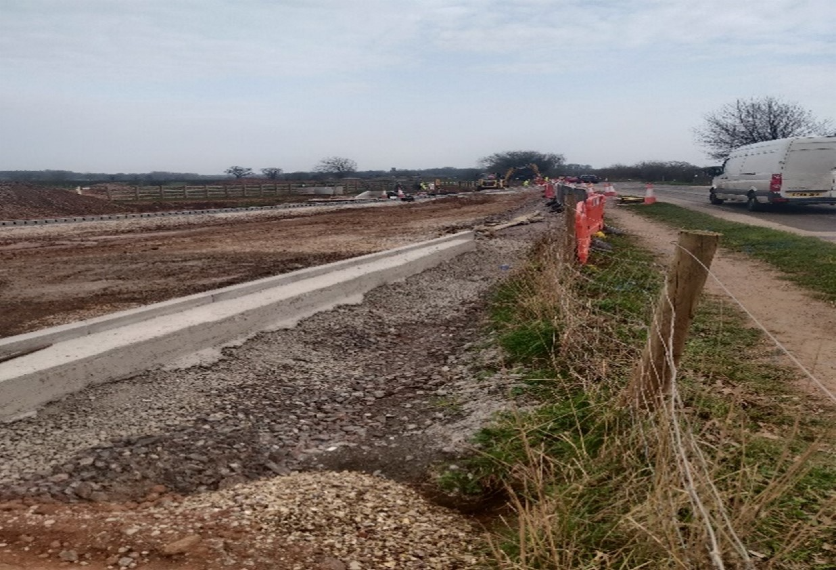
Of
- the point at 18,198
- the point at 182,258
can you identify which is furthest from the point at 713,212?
the point at 18,198

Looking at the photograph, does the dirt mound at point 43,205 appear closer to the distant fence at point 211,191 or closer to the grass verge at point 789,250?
the distant fence at point 211,191

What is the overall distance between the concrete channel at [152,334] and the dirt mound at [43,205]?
19353 mm

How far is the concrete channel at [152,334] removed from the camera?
4613 millimetres

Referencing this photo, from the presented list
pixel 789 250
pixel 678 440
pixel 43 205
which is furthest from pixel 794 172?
pixel 43 205

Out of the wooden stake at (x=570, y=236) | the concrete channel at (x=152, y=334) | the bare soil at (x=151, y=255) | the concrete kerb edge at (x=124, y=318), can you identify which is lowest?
the bare soil at (x=151, y=255)

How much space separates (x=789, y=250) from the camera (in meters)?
12.0

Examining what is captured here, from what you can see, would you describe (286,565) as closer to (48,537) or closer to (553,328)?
(48,537)

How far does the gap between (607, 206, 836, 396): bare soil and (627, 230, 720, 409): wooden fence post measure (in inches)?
5.4

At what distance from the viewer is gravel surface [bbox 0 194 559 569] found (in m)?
3.33

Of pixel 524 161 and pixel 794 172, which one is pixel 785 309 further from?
pixel 524 161

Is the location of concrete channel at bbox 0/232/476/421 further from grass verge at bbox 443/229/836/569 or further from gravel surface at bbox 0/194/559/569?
grass verge at bbox 443/229/836/569

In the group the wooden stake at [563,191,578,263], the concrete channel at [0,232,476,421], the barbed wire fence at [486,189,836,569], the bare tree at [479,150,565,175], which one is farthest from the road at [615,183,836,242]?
the bare tree at [479,150,565,175]

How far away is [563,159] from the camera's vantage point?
100812 mm

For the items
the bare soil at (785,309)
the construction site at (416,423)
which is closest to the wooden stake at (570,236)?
the construction site at (416,423)
